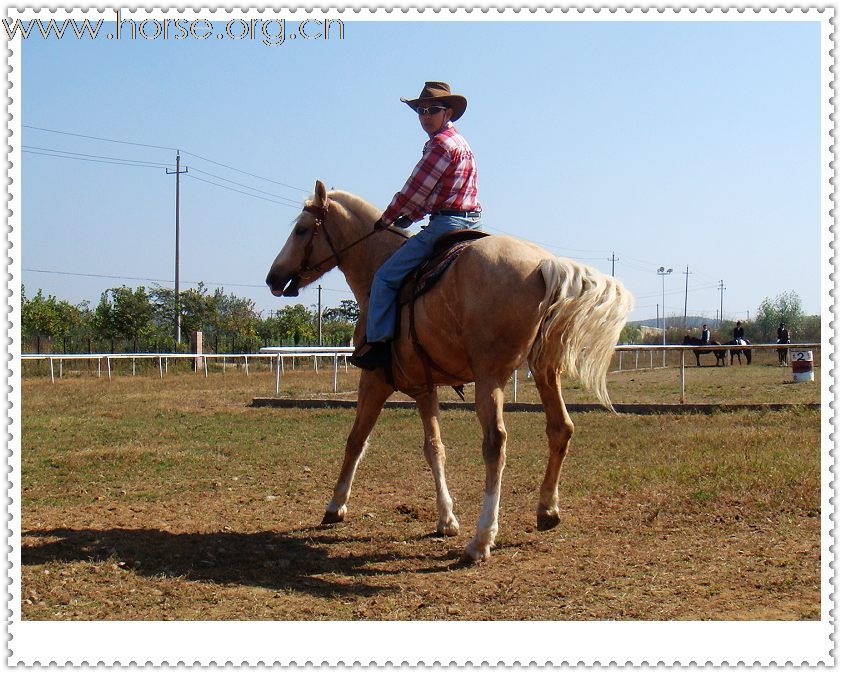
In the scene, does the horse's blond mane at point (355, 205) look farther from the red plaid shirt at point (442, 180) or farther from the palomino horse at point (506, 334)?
the palomino horse at point (506, 334)

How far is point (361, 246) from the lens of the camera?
6.83m

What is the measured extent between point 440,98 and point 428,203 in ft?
2.65

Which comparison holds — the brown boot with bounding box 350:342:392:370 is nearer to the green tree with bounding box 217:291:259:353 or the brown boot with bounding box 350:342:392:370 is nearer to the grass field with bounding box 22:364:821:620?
the grass field with bounding box 22:364:821:620

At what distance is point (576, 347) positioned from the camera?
17.5ft

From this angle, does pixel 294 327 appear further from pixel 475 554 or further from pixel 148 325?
pixel 475 554

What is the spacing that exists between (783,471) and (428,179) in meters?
4.23

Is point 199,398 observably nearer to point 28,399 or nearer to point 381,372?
point 28,399

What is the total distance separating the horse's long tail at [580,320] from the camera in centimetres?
522

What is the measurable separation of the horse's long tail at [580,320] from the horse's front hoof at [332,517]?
2132mm

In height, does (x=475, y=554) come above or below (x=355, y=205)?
below

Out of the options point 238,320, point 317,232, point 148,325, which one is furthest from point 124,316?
point 317,232

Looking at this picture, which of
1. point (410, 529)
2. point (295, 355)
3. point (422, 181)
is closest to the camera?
point (422, 181)

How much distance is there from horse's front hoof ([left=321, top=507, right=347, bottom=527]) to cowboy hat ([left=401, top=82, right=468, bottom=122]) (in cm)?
322

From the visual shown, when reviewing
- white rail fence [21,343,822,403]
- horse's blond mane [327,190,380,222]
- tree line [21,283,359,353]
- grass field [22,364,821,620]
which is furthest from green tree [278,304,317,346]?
horse's blond mane [327,190,380,222]
